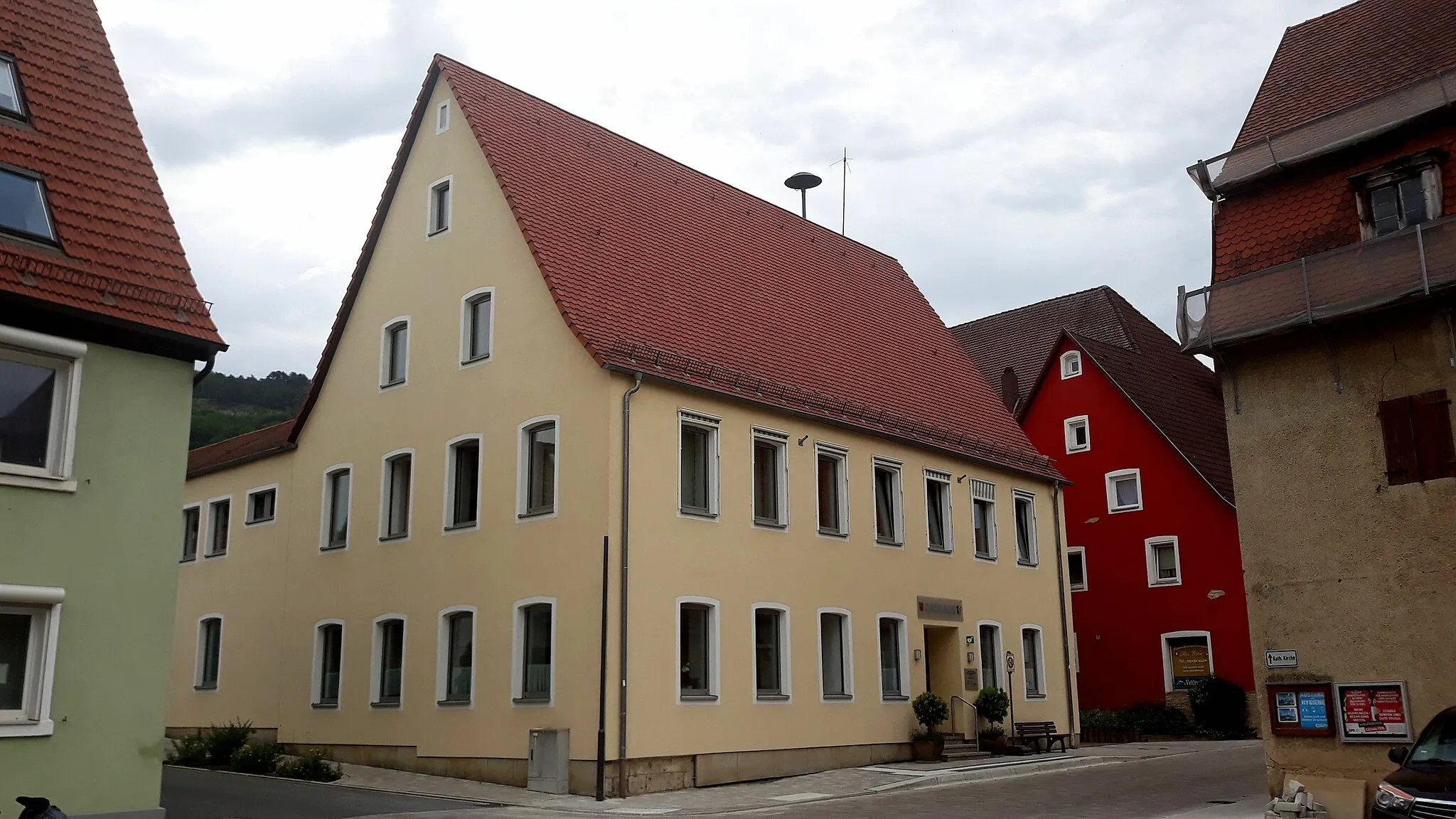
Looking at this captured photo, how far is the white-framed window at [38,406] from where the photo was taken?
12984mm

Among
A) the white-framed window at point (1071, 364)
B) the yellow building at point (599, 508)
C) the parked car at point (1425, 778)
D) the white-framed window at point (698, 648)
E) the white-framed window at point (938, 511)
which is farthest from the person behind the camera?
the white-framed window at point (1071, 364)

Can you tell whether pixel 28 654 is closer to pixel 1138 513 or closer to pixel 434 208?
pixel 434 208

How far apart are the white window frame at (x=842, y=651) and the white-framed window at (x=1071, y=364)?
16861mm

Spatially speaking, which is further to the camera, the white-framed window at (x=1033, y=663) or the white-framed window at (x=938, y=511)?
the white-framed window at (x=1033, y=663)

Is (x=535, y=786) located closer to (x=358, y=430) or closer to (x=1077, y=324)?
(x=358, y=430)

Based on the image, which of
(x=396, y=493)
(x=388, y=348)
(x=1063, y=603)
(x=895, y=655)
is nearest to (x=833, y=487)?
(x=895, y=655)

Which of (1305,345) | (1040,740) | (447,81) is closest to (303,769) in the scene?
(447,81)

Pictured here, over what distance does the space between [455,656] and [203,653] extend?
959 cm

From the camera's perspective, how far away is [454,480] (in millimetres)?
22688

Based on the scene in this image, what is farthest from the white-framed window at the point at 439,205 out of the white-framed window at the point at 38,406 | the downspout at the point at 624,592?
the white-framed window at the point at 38,406

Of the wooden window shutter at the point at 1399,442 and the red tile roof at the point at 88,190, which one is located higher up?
the red tile roof at the point at 88,190

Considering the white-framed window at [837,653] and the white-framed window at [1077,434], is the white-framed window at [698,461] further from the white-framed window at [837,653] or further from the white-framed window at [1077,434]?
the white-framed window at [1077,434]

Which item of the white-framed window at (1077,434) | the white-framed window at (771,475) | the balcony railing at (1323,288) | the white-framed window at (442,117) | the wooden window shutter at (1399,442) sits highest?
the white-framed window at (442,117)

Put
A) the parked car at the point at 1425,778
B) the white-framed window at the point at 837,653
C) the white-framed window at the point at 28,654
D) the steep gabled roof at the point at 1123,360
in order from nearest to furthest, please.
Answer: the parked car at the point at 1425,778 → the white-framed window at the point at 28,654 → the white-framed window at the point at 837,653 → the steep gabled roof at the point at 1123,360
